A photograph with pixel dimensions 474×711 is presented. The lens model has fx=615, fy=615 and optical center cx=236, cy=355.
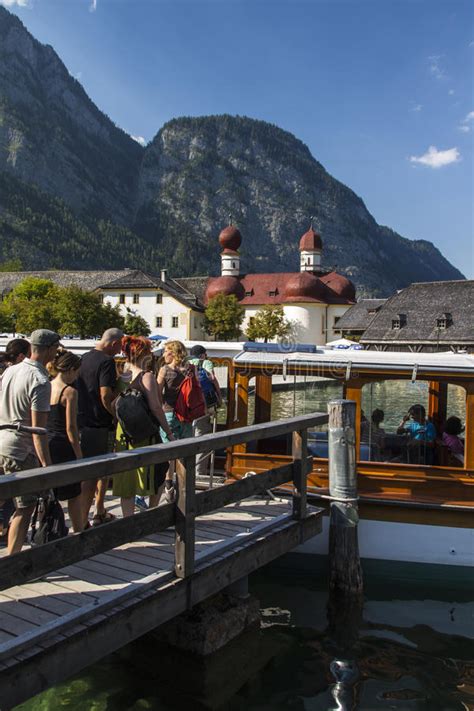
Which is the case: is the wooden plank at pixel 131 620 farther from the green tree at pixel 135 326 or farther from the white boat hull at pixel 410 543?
the green tree at pixel 135 326

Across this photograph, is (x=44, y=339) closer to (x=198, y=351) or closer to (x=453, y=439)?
(x=198, y=351)

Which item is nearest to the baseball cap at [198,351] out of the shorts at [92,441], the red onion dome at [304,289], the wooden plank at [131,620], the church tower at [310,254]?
the shorts at [92,441]

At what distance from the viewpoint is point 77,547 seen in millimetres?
4492

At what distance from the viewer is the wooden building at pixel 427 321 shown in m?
54.2

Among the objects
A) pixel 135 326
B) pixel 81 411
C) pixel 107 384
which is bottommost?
pixel 81 411

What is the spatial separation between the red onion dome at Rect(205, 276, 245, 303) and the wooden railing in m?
83.8

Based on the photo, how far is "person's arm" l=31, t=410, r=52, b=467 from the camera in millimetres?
4973

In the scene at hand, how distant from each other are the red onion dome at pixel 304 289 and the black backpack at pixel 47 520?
263 ft

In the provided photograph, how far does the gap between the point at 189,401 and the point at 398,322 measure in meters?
52.8

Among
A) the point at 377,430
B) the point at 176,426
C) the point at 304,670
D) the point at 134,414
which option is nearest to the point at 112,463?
the point at 134,414

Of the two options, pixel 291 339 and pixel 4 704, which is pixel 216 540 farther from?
pixel 291 339

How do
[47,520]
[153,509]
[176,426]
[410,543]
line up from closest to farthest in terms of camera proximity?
[153,509]
[47,520]
[176,426]
[410,543]

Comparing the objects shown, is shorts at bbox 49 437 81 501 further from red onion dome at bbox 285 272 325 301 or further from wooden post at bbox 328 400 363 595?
red onion dome at bbox 285 272 325 301

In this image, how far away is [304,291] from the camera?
8481 cm
